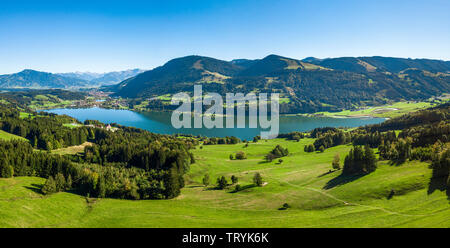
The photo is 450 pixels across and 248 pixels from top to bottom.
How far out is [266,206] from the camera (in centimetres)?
5375

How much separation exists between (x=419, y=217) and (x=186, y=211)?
140ft

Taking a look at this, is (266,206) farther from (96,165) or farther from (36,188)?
(96,165)

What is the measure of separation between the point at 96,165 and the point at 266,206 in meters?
68.2

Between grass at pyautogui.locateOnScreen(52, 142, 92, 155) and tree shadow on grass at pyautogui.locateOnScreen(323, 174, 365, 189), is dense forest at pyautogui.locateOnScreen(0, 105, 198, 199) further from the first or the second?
tree shadow on grass at pyautogui.locateOnScreen(323, 174, 365, 189)

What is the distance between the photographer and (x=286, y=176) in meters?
73.9

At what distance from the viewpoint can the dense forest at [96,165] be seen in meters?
62.7

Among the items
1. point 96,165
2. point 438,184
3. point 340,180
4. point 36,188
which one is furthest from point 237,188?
point 96,165

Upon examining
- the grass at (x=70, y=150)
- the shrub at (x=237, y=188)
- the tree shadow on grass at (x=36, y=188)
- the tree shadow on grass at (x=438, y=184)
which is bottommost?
the shrub at (x=237, y=188)

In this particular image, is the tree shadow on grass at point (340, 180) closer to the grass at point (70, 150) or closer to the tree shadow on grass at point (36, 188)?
the tree shadow on grass at point (36, 188)

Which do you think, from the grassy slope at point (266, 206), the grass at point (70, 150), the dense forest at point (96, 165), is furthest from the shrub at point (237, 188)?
the grass at point (70, 150)

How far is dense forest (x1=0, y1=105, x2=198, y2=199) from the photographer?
206 ft

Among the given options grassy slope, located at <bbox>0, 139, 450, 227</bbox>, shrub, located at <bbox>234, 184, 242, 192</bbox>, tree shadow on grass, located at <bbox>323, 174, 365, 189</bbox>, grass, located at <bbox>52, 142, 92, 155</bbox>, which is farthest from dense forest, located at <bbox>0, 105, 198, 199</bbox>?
tree shadow on grass, located at <bbox>323, 174, 365, 189</bbox>

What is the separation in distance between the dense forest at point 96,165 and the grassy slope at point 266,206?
4.01m
